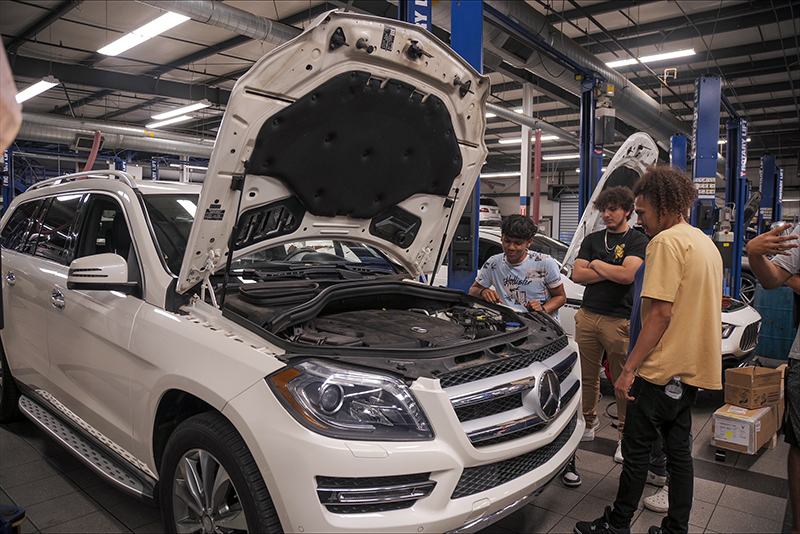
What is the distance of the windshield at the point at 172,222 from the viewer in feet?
7.77

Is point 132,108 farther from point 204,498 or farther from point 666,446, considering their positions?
point 666,446

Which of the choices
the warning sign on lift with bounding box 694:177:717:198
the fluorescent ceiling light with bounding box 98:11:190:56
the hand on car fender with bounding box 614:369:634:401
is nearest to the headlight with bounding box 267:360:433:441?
the hand on car fender with bounding box 614:369:634:401

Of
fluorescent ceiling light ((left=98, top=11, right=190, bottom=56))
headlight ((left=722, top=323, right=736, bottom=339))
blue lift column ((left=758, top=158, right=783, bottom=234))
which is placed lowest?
headlight ((left=722, top=323, right=736, bottom=339))

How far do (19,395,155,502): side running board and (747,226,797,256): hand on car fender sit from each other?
2698mm

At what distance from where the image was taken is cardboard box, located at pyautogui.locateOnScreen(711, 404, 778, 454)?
3389 millimetres

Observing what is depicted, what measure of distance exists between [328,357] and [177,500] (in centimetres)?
86

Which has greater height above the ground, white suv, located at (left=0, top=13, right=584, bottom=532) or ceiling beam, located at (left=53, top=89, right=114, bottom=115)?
ceiling beam, located at (left=53, top=89, right=114, bottom=115)

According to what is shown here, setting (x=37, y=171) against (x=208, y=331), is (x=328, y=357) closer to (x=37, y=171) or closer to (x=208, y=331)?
(x=208, y=331)

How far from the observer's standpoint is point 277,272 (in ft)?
9.17

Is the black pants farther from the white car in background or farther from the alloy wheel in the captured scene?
the white car in background

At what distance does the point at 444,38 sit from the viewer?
32.0 ft

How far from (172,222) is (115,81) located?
37.0ft

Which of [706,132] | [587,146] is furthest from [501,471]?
[706,132]

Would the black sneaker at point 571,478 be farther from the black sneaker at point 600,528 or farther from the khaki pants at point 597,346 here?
the black sneaker at point 600,528
